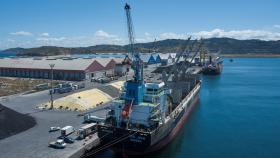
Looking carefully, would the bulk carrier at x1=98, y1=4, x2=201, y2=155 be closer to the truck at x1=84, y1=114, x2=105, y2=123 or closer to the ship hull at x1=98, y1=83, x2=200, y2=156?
the ship hull at x1=98, y1=83, x2=200, y2=156

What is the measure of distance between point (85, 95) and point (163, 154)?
68.1ft

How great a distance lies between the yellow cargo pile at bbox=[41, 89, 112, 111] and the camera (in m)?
43.7

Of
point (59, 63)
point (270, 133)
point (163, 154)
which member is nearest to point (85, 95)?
point (163, 154)

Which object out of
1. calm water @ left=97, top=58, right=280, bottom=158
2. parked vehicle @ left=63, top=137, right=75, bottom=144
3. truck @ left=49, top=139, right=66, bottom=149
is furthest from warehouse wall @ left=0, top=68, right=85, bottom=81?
truck @ left=49, top=139, right=66, bottom=149

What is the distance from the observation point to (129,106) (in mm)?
30500

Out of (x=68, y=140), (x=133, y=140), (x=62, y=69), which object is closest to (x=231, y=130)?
(x=133, y=140)

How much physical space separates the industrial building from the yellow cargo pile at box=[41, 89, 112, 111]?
918 inches

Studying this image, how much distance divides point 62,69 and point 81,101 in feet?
107

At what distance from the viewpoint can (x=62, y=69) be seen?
7569cm

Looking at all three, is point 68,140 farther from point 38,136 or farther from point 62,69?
point 62,69

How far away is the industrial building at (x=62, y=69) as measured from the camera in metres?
73.6

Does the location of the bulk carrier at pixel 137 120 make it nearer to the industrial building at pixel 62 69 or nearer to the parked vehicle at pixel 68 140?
the parked vehicle at pixel 68 140

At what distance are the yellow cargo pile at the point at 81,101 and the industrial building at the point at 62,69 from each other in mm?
23326

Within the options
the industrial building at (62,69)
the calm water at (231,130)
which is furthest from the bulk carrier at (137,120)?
the industrial building at (62,69)
